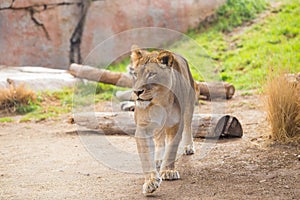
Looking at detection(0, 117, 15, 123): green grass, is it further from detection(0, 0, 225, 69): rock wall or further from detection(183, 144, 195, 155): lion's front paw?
detection(183, 144, 195, 155): lion's front paw

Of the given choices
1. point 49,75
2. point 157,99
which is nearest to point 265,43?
point 49,75

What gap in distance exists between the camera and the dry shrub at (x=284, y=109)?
6.31 metres

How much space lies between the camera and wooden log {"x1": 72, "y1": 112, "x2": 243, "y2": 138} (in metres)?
6.80

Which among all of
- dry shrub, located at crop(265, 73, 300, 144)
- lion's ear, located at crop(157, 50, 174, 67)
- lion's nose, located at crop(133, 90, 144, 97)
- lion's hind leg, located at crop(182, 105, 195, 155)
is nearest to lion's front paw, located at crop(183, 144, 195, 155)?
lion's hind leg, located at crop(182, 105, 195, 155)

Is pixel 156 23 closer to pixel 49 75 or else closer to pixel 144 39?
pixel 144 39

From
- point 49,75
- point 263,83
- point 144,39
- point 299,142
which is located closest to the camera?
point 299,142

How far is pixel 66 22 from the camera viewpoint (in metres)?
13.2

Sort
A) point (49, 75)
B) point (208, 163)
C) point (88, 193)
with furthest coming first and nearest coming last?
point (49, 75) → point (208, 163) → point (88, 193)

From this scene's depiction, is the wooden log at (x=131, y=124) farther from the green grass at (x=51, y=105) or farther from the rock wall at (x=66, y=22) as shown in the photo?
the rock wall at (x=66, y=22)

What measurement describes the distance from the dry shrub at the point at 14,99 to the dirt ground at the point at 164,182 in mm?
2430

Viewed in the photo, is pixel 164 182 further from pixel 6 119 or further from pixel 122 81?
pixel 122 81

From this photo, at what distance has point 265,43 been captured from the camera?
12523 mm

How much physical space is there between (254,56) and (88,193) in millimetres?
7928

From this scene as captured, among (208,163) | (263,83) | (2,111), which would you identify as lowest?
(2,111)
